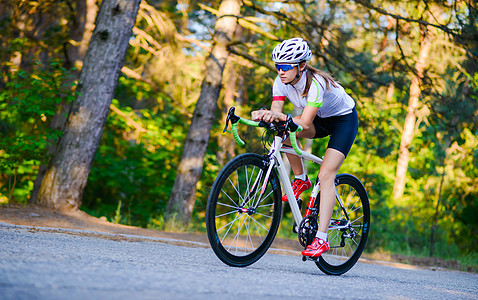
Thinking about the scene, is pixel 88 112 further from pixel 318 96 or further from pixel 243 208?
pixel 318 96

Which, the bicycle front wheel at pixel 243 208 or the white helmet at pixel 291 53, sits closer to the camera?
the bicycle front wheel at pixel 243 208

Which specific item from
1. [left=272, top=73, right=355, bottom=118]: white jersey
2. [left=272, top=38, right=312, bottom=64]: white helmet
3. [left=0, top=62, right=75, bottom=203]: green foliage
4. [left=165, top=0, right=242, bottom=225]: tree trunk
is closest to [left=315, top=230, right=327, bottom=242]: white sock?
[left=272, top=73, right=355, bottom=118]: white jersey

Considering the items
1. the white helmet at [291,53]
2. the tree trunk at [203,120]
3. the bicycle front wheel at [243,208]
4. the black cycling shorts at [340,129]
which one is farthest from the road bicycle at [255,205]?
the tree trunk at [203,120]

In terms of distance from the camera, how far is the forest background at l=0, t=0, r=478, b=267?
30.7 feet

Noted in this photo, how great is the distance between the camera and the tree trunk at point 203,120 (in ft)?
35.8

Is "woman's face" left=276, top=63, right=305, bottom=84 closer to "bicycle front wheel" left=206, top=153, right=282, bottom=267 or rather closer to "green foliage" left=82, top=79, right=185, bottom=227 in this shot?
"bicycle front wheel" left=206, top=153, right=282, bottom=267

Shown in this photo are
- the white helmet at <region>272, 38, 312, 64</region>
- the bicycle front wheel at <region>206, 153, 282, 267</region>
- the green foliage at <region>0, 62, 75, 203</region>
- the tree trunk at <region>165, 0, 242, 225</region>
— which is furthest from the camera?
the tree trunk at <region>165, 0, 242, 225</region>

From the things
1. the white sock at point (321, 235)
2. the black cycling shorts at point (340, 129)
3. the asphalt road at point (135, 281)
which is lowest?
the asphalt road at point (135, 281)

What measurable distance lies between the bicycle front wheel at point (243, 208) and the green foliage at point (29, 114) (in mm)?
4903

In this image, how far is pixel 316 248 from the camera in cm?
450

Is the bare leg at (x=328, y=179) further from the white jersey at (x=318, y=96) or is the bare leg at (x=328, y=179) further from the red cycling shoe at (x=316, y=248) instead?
the white jersey at (x=318, y=96)

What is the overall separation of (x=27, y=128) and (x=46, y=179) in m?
1.37

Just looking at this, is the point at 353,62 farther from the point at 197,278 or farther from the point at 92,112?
the point at 197,278

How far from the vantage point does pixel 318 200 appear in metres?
4.93
